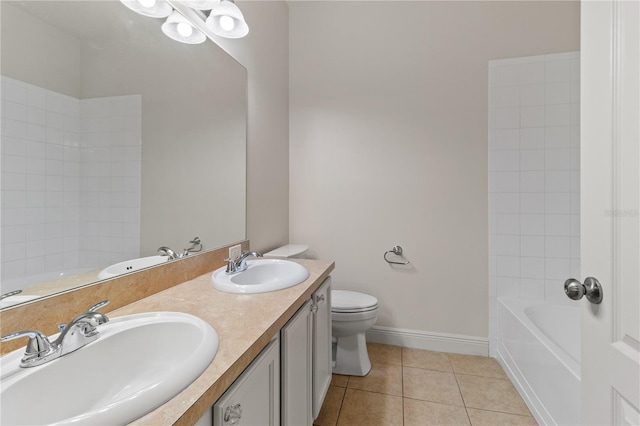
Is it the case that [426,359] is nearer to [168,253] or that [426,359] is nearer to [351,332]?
[351,332]

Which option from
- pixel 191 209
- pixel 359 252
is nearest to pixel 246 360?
pixel 191 209

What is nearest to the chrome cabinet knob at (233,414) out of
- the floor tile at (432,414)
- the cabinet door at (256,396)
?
the cabinet door at (256,396)

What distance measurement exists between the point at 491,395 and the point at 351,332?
2.96ft

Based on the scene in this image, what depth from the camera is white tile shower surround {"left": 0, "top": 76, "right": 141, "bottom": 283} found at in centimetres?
74

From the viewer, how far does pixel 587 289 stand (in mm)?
777

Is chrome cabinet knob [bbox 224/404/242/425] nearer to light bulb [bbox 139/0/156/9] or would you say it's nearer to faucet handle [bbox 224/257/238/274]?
faucet handle [bbox 224/257/238/274]

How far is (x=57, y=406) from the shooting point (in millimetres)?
608

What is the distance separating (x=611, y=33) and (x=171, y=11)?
59.2 inches

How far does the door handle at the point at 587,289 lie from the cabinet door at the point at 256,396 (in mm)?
846

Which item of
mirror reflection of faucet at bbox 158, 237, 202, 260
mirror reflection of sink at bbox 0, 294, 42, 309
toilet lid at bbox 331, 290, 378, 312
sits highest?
mirror reflection of faucet at bbox 158, 237, 202, 260

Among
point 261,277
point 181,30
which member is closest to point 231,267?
point 261,277

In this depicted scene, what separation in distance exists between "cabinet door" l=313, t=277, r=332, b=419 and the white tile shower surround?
0.82 meters

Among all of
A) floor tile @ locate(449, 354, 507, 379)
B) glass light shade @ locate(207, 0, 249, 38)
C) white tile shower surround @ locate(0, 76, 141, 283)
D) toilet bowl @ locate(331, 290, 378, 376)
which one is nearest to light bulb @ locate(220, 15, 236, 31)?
glass light shade @ locate(207, 0, 249, 38)

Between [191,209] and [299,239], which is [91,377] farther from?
[299,239]
